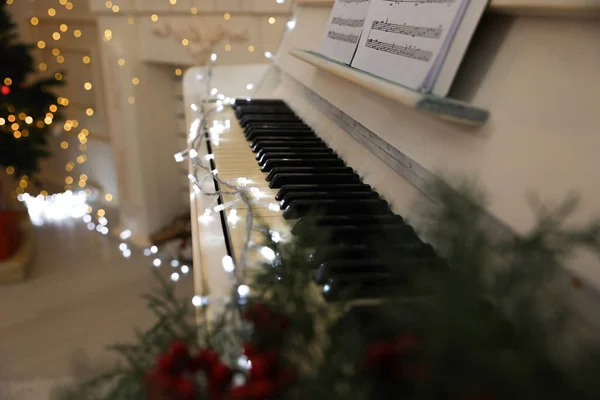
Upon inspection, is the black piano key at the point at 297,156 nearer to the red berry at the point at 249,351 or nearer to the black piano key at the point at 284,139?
the black piano key at the point at 284,139

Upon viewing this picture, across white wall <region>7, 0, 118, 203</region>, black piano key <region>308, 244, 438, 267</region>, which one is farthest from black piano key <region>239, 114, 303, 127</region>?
white wall <region>7, 0, 118, 203</region>

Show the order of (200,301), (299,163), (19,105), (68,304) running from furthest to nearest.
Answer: (19,105), (68,304), (299,163), (200,301)

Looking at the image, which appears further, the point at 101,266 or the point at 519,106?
the point at 101,266

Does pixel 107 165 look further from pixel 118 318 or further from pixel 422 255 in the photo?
pixel 422 255

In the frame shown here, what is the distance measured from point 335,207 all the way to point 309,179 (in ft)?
0.49

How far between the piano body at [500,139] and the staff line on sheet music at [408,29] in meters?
0.06

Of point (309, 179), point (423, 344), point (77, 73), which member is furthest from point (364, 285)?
point (77, 73)

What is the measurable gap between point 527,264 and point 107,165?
3.39m

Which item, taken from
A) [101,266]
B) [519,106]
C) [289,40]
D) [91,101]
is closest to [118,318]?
[101,266]

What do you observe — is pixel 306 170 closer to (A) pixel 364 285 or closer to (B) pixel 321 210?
(B) pixel 321 210

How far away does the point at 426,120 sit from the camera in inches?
31.8

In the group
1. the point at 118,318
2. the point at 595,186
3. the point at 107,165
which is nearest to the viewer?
the point at 595,186

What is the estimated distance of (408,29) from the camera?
0.85 meters

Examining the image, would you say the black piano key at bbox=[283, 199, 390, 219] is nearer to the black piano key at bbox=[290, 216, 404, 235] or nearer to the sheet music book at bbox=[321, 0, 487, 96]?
the black piano key at bbox=[290, 216, 404, 235]
